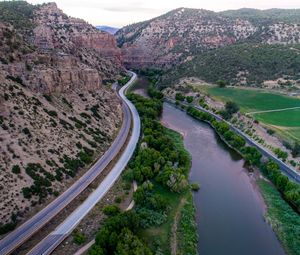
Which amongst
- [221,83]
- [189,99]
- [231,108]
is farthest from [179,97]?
[231,108]

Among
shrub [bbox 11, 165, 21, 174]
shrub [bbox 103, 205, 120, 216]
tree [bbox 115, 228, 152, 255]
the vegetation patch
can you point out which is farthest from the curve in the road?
shrub [bbox 11, 165, 21, 174]

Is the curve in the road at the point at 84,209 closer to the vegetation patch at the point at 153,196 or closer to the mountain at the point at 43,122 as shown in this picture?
the vegetation patch at the point at 153,196

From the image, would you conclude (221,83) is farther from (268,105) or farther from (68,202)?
(68,202)

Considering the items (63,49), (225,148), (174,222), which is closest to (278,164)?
(225,148)

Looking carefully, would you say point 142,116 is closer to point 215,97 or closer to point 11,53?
point 215,97

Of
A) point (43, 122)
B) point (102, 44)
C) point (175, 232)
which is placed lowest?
point (175, 232)

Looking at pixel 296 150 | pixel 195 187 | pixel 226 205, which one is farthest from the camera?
pixel 296 150

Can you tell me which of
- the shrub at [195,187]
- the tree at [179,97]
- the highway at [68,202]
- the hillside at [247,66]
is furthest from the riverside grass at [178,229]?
the hillside at [247,66]

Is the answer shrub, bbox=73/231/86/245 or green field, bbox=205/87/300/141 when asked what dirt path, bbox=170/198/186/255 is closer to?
shrub, bbox=73/231/86/245
